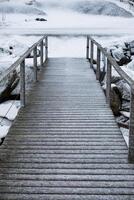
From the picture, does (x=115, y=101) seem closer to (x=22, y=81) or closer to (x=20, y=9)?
(x=22, y=81)

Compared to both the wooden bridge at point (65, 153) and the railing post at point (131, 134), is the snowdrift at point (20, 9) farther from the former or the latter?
the railing post at point (131, 134)

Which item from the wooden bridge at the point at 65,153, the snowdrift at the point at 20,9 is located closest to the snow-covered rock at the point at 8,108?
the wooden bridge at the point at 65,153

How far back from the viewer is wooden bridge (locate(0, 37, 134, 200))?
4.17m

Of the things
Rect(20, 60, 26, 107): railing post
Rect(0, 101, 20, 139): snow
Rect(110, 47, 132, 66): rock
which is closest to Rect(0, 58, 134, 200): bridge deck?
Rect(20, 60, 26, 107): railing post

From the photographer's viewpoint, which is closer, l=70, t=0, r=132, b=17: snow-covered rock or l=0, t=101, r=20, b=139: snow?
l=0, t=101, r=20, b=139: snow

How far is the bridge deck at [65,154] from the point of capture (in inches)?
164

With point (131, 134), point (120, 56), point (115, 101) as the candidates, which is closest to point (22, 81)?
point (131, 134)

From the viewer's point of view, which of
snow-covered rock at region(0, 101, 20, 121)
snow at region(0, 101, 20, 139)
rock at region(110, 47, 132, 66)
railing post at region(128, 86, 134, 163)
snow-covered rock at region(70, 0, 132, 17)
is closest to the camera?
railing post at region(128, 86, 134, 163)

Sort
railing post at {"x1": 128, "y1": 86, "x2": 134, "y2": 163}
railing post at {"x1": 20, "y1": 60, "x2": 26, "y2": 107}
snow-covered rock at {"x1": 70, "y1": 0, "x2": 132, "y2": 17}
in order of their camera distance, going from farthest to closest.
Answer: snow-covered rock at {"x1": 70, "y1": 0, "x2": 132, "y2": 17}
railing post at {"x1": 20, "y1": 60, "x2": 26, "y2": 107}
railing post at {"x1": 128, "y1": 86, "x2": 134, "y2": 163}

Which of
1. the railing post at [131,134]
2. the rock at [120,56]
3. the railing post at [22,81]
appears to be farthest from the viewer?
the rock at [120,56]

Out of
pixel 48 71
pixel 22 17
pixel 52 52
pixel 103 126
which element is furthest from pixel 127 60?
pixel 22 17

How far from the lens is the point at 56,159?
496cm

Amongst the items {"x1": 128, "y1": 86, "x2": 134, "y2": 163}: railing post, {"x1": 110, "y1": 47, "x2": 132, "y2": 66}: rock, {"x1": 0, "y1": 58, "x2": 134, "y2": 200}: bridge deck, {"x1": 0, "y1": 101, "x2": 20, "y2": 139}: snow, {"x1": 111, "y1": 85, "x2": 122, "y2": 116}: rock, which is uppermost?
{"x1": 128, "y1": 86, "x2": 134, "y2": 163}: railing post

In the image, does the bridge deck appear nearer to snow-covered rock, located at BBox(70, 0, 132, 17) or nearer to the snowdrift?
snow-covered rock, located at BBox(70, 0, 132, 17)
